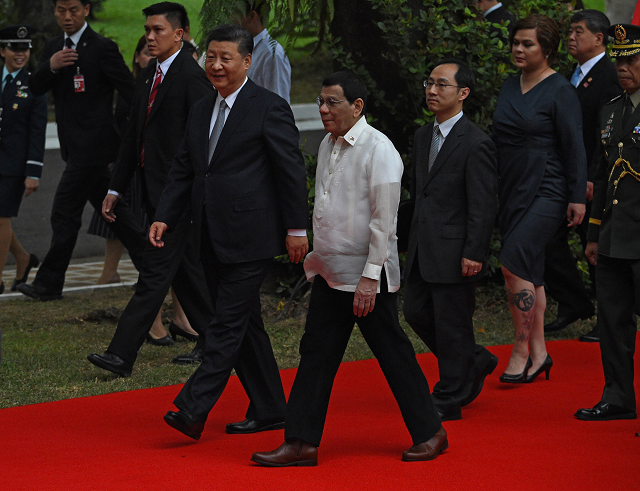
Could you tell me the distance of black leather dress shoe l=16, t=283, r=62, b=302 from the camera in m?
8.06

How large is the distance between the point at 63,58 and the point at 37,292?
2.05m

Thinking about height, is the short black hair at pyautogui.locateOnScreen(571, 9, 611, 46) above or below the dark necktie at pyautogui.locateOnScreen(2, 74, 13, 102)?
above

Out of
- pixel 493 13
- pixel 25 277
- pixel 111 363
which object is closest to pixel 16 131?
pixel 25 277

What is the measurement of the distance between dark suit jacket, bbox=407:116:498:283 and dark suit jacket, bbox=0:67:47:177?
4.55m

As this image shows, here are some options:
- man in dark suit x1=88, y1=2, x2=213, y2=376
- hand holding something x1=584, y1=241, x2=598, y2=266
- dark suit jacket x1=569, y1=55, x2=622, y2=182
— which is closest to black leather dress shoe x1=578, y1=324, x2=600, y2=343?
dark suit jacket x1=569, y1=55, x2=622, y2=182

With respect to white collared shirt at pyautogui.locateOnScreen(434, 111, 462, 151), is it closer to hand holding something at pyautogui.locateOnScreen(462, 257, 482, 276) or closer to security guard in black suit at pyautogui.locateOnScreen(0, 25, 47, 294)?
hand holding something at pyautogui.locateOnScreen(462, 257, 482, 276)

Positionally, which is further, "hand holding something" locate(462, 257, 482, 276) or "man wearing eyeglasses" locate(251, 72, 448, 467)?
"hand holding something" locate(462, 257, 482, 276)

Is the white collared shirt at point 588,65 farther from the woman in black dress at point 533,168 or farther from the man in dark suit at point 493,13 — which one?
the man in dark suit at point 493,13

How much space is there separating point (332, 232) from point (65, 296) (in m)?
5.12

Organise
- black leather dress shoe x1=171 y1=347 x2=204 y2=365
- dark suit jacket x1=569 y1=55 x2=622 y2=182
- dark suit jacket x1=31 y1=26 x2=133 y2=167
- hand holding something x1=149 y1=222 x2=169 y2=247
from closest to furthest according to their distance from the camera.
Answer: hand holding something x1=149 y1=222 x2=169 y2=247 < black leather dress shoe x1=171 y1=347 x2=204 y2=365 < dark suit jacket x1=569 y1=55 x2=622 y2=182 < dark suit jacket x1=31 y1=26 x2=133 y2=167

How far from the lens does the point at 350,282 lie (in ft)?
13.0

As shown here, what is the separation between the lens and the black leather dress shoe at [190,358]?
5953 mm

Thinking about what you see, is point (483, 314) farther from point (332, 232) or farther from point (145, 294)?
point (332, 232)

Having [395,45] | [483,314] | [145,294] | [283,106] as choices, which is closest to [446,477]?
[283,106]
